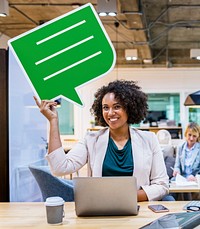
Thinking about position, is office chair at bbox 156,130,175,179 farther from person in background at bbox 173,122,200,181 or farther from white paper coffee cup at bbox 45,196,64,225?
white paper coffee cup at bbox 45,196,64,225

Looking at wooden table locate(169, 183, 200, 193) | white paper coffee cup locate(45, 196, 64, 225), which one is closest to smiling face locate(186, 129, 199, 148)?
wooden table locate(169, 183, 200, 193)

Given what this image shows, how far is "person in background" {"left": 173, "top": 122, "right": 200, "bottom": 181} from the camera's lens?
4.74m

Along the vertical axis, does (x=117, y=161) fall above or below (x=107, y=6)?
below

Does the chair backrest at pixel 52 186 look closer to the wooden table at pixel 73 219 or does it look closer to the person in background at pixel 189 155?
the wooden table at pixel 73 219

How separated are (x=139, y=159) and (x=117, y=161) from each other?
13 centimetres

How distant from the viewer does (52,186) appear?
299 centimetres

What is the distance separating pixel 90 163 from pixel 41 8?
530 cm

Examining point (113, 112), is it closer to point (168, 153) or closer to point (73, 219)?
point (73, 219)

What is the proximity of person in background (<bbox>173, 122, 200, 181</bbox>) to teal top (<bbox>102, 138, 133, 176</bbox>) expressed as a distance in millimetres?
2820

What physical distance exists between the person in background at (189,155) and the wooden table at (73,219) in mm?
2949

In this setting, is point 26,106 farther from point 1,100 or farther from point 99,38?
point 99,38

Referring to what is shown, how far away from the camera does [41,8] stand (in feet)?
22.1

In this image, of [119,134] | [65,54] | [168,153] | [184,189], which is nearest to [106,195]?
[119,134]

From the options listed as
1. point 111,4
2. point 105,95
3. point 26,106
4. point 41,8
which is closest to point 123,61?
point 41,8
